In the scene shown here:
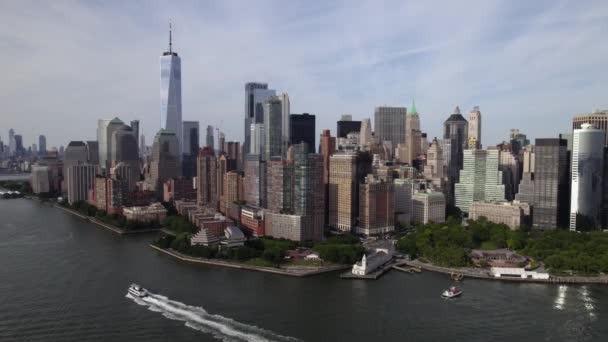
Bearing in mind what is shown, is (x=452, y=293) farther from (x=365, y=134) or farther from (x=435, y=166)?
(x=365, y=134)

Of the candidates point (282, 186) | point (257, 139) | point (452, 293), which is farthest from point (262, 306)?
point (257, 139)

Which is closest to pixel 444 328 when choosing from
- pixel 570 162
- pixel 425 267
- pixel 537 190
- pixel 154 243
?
pixel 425 267

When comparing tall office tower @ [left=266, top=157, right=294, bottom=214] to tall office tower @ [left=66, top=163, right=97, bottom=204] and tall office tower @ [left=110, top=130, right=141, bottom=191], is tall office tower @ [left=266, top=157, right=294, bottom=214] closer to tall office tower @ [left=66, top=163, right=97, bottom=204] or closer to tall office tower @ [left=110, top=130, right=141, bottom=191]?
tall office tower @ [left=66, top=163, right=97, bottom=204]

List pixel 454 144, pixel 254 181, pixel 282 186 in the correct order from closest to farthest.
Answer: pixel 282 186
pixel 254 181
pixel 454 144

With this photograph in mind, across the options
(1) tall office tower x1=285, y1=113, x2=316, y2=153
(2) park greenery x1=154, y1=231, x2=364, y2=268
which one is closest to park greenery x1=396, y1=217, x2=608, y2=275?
(2) park greenery x1=154, y1=231, x2=364, y2=268

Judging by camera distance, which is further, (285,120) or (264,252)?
(285,120)

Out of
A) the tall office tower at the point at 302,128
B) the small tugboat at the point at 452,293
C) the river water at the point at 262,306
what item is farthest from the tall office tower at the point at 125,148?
the small tugboat at the point at 452,293

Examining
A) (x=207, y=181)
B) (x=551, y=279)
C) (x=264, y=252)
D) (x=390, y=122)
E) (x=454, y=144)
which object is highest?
(x=390, y=122)

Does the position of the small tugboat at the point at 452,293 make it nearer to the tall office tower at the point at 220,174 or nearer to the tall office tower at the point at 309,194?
the tall office tower at the point at 309,194
